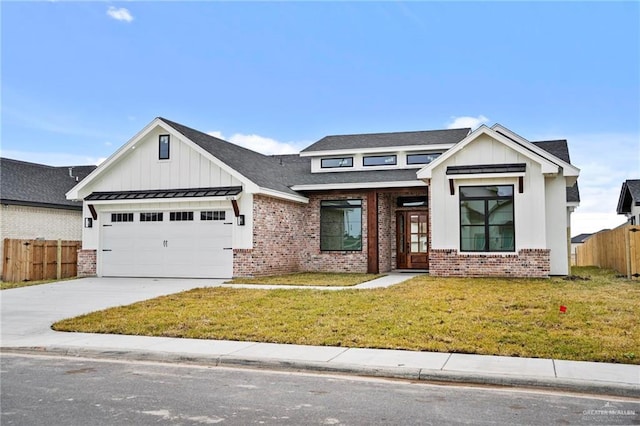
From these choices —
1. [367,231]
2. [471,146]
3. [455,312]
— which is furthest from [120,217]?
[455,312]

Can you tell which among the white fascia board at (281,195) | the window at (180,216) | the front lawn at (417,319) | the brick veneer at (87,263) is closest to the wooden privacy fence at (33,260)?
the brick veneer at (87,263)

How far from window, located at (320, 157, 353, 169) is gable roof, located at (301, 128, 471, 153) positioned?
47 centimetres

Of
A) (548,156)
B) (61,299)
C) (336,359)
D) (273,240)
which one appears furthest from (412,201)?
(336,359)

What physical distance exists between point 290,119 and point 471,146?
10.1 m

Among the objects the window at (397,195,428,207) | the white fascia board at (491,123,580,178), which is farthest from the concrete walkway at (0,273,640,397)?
the window at (397,195,428,207)

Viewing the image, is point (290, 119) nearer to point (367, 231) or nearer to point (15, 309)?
point (367, 231)

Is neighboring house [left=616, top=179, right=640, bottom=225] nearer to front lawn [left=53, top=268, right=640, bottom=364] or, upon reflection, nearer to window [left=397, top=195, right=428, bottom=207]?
window [left=397, top=195, right=428, bottom=207]

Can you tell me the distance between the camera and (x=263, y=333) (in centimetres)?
994

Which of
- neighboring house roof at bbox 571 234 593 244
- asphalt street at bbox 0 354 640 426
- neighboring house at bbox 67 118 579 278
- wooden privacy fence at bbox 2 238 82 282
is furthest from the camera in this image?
neighboring house roof at bbox 571 234 593 244

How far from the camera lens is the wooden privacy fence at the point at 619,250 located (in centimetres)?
1867

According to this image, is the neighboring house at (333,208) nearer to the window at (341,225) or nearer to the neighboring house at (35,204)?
the window at (341,225)

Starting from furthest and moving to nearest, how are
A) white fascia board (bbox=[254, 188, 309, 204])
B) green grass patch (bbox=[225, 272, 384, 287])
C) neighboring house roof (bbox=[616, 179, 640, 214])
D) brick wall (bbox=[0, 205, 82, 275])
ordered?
neighboring house roof (bbox=[616, 179, 640, 214]) → brick wall (bbox=[0, 205, 82, 275]) → white fascia board (bbox=[254, 188, 309, 204]) → green grass patch (bbox=[225, 272, 384, 287])

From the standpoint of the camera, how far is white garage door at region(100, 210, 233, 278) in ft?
64.1

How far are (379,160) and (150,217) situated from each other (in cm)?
949
